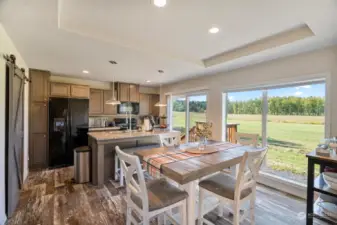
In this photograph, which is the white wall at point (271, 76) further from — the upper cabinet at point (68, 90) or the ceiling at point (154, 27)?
the upper cabinet at point (68, 90)

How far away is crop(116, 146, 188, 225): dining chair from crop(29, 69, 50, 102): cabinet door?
11.5 ft

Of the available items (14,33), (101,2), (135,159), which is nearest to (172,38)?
(101,2)

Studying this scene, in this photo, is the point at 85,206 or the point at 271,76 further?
the point at 271,76

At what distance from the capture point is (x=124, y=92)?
5.47 metres

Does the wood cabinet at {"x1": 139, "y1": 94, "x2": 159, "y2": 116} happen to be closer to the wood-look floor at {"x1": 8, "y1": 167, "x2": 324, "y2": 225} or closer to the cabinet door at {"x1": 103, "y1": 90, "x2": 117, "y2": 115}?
the cabinet door at {"x1": 103, "y1": 90, "x2": 117, "y2": 115}

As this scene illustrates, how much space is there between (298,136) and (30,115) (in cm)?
562

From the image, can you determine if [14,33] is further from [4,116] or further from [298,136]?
[298,136]

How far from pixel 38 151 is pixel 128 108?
2.65 metres

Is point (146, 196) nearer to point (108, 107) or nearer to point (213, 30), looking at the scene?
point (213, 30)

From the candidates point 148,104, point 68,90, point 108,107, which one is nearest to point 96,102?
point 108,107

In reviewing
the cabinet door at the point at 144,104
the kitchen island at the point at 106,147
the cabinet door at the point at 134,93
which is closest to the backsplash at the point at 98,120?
the cabinet door at the point at 134,93

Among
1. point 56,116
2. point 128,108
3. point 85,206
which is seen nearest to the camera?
point 85,206

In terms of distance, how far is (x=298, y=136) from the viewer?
2.97 m

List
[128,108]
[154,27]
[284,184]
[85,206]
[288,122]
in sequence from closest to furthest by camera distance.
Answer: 1. [154,27]
2. [85,206]
3. [284,184]
4. [288,122]
5. [128,108]
